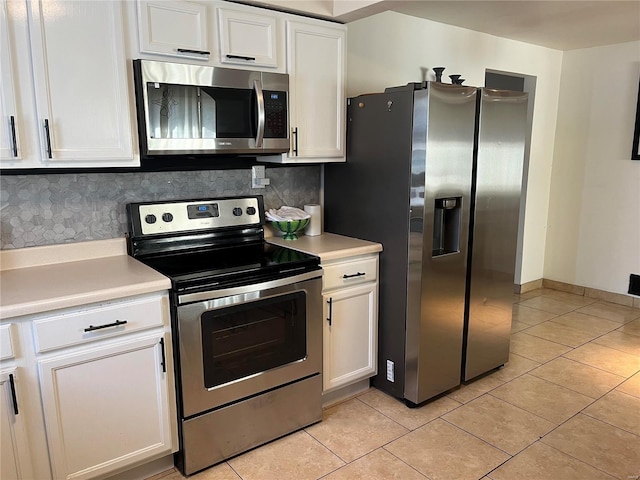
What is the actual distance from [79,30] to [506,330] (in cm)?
284

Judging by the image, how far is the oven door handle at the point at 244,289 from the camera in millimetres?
2031

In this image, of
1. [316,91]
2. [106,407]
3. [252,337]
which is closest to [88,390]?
[106,407]

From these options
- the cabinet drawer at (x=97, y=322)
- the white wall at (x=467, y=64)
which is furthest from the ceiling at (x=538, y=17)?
the cabinet drawer at (x=97, y=322)

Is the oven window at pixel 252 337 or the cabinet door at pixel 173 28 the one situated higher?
the cabinet door at pixel 173 28

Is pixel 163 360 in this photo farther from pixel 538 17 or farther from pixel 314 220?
pixel 538 17

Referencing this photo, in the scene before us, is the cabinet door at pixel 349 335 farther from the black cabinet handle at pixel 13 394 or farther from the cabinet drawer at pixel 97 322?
the black cabinet handle at pixel 13 394

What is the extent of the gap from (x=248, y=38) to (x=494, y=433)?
2.34 meters

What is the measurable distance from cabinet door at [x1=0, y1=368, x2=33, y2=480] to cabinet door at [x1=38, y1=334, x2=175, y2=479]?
0.27ft

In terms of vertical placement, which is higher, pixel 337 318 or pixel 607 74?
pixel 607 74

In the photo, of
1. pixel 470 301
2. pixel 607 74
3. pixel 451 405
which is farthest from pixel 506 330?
pixel 607 74

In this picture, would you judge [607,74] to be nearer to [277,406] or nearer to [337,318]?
[337,318]

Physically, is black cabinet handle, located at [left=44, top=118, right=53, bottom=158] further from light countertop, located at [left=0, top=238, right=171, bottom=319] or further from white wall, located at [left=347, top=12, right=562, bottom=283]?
white wall, located at [left=347, top=12, right=562, bottom=283]

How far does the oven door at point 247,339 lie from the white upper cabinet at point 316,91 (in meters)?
0.77

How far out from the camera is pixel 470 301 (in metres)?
2.88
